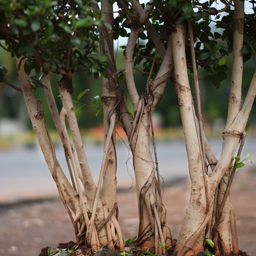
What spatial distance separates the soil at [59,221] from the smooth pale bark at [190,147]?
1216 mm

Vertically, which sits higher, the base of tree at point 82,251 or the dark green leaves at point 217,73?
the dark green leaves at point 217,73

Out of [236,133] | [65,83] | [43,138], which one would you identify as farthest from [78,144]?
[236,133]

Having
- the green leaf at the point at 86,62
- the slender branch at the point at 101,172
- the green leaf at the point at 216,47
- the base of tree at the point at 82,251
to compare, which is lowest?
the base of tree at the point at 82,251

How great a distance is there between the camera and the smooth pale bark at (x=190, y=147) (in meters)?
2.06

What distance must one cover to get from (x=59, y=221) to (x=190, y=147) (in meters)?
2.79

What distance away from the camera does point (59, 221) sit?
430 centimetres

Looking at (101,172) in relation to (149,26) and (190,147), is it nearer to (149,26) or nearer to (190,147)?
(190,147)

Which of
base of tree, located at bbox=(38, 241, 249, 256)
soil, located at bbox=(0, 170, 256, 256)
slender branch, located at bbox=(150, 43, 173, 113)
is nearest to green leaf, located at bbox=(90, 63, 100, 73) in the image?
slender branch, located at bbox=(150, 43, 173, 113)

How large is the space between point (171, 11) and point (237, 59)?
1.84ft

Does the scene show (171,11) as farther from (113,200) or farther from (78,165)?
(113,200)

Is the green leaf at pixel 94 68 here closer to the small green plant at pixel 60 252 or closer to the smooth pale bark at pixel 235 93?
the smooth pale bark at pixel 235 93

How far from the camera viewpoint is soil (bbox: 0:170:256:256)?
10.9ft

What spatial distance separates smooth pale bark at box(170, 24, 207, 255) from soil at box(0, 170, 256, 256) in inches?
47.9

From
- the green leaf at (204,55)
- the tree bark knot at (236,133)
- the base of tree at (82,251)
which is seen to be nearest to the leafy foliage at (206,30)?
the green leaf at (204,55)
